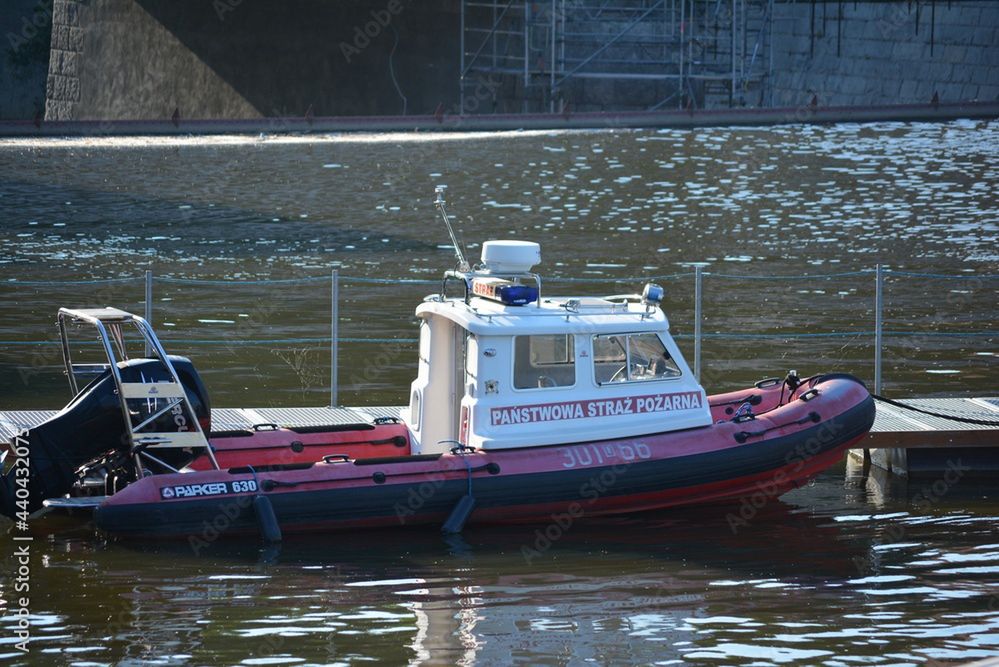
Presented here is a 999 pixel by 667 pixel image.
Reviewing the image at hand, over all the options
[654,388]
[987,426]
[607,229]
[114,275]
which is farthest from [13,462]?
[607,229]

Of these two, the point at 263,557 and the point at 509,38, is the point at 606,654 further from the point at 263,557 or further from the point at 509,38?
the point at 509,38

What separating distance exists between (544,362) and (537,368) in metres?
0.07

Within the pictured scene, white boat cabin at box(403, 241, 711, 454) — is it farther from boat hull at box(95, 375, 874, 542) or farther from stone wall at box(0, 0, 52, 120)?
stone wall at box(0, 0, 52, 120)

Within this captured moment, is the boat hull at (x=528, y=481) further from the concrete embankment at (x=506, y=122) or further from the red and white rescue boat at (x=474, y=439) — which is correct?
the concrete embankment at (x=506, y=122)

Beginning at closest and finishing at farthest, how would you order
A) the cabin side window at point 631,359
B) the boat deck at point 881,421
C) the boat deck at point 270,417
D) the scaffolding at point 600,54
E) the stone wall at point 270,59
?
the cabin side window at point 631,359 → the boat deck at point 270,417 → the boat deck at point 881,421 → the scaffolding at point 600,54 → the stone wall at point 270,59

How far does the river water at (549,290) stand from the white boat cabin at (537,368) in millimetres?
828

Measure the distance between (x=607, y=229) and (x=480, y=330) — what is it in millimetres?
21499

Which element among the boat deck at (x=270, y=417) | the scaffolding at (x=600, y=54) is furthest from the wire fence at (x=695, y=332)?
the scaffolding at (x=600, y=54)

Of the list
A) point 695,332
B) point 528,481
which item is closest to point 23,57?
point 695,332

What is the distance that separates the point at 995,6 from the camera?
44.1 m

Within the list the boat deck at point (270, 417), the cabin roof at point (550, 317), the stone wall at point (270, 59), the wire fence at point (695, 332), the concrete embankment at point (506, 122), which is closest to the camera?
the cabin roof at point (550, 317)

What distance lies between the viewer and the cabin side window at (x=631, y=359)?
12.3 meters

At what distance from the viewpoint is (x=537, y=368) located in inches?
481

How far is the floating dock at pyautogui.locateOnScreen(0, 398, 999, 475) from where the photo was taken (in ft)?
44.9
